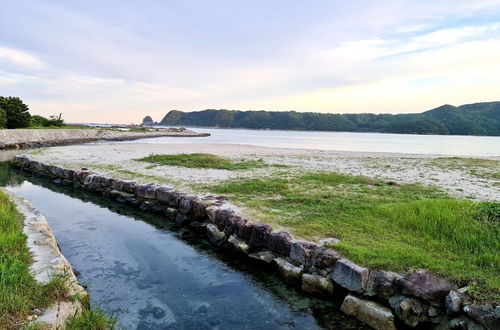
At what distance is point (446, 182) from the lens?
693 inches

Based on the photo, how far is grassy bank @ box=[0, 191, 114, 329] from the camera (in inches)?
194

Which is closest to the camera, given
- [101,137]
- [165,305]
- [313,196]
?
[165,305]

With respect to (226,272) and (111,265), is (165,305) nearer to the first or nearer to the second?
(226,272)

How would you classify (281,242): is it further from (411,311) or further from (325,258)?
(411,311)

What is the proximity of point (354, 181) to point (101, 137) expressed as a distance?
64135 mm

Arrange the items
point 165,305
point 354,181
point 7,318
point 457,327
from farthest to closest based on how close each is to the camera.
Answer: point 354,181 < point 165,305 < point 457,327 < point 7,318

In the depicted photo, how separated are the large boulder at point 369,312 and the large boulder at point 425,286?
552mm

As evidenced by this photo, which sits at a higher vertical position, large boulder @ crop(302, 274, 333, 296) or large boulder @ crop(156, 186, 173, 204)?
large boulder @ crop(156, 186, 173, 204)

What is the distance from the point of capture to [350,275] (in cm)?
701

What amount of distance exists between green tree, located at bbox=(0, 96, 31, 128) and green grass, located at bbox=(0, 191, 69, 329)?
61.1 meters

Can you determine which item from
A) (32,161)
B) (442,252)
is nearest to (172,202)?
(442,252)

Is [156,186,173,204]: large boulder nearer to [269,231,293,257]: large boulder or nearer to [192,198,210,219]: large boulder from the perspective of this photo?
[192,198,210,219]: large boulder

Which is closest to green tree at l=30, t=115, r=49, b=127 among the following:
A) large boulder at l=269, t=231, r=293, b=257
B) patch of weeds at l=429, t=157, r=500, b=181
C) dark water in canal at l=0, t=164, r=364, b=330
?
dark water in canal at l=0, t=164, r=364, b=330

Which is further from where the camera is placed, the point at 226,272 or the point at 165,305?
the point at 226,272
